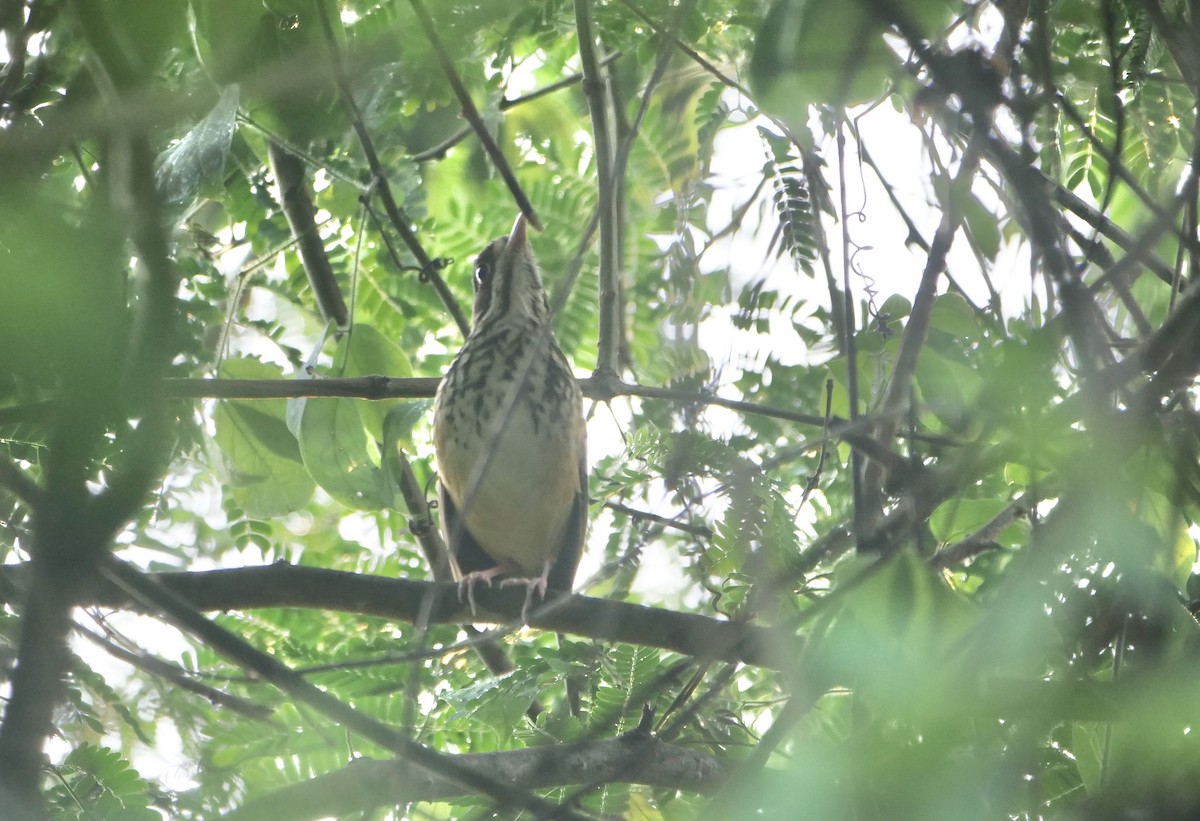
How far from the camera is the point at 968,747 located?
1604 mm

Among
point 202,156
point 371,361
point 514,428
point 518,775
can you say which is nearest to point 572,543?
point 514,428

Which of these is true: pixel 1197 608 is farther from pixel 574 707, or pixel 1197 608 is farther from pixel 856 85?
pixel 574 707

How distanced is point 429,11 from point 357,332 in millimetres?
2074

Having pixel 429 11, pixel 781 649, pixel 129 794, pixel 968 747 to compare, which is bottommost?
pixel 968 747

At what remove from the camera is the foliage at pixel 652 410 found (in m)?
1.33

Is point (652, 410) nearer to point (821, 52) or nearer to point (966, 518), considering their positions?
point (966, 518)

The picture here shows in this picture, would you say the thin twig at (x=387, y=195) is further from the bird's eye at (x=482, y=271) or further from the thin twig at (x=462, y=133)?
the bird's eye at (x=482, y=271)

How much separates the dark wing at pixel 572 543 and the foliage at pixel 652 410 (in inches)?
26.3

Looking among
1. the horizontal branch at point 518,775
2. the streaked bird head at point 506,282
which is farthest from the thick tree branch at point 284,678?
the streaked bird head at point 506,282

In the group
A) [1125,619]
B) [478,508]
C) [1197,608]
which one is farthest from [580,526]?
[1125,619]

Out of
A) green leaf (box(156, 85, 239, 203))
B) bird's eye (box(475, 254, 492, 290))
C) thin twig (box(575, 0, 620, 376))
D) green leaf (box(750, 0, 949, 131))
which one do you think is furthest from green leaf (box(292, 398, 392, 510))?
green leaf (box(750, 0, 949, 131))

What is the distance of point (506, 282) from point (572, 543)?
124 centimetres

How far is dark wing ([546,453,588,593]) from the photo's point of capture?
16.9 feet

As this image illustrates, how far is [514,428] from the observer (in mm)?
4961
